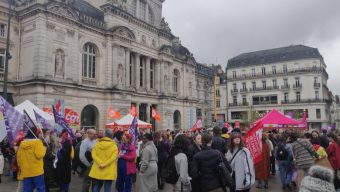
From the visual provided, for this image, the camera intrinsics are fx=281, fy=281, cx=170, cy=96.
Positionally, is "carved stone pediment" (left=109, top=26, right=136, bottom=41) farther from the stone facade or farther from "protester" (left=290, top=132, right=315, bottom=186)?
the stone facade

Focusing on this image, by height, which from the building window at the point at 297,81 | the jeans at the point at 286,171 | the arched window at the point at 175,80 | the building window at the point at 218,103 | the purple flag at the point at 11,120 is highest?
the building window at the point at 297,81

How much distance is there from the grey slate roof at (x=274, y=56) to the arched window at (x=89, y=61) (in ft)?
136

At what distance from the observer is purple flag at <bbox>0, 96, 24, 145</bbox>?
8602 mm

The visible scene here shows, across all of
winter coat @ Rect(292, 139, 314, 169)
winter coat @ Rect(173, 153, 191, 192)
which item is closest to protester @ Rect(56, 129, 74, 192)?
winter coat @ Rect(173, 153, 191, 192)

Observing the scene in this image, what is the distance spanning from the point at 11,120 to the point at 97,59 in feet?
62.5

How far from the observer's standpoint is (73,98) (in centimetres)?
2400

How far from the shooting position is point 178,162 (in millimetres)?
6043

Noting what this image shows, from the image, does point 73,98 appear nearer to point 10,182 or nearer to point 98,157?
point 10,182

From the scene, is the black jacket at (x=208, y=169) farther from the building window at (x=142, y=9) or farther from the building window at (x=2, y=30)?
the building window at (x=142, y=9)

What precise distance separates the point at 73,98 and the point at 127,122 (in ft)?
22.9

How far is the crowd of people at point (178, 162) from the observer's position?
208 inches

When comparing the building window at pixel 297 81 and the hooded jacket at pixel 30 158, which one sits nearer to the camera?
the hooded jacket at pixel 30 158

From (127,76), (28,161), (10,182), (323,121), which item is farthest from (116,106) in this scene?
(323,121)

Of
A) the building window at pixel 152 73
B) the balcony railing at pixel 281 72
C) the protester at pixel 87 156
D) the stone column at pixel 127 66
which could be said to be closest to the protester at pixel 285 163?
the protester at pixel 87 156
